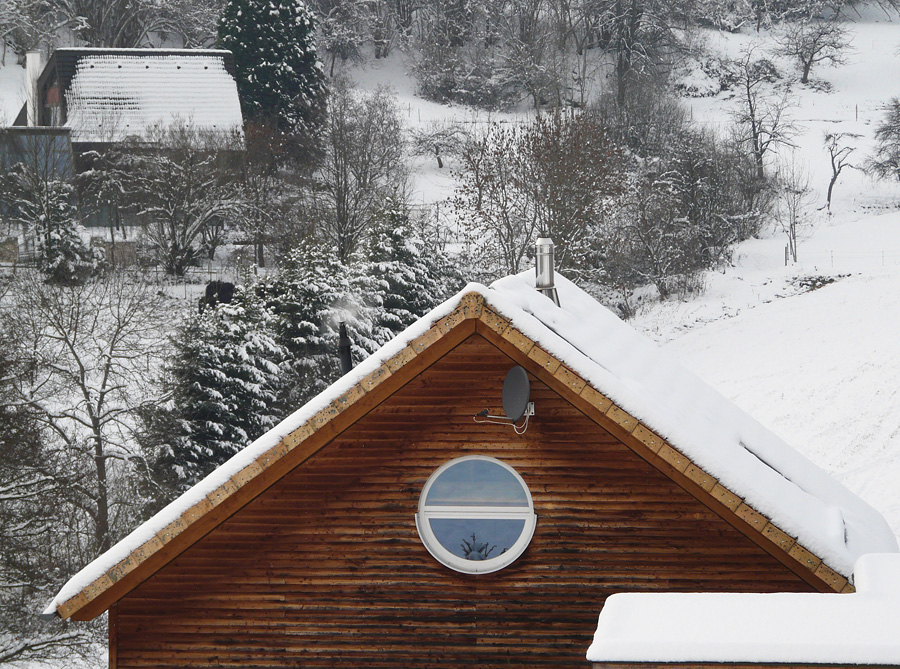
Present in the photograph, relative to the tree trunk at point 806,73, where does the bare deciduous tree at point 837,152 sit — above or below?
below

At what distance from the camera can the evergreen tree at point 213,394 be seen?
66.1 ft

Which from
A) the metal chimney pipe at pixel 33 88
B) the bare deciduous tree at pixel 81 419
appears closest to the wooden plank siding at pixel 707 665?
the bare deciduous tree at pixel 81 419

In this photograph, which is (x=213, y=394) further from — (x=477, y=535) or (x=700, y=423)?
(x=700, y=423)

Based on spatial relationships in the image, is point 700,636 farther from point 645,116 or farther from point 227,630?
point 645,116

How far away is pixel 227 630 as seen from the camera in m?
6.49

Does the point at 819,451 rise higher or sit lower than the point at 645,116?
lower

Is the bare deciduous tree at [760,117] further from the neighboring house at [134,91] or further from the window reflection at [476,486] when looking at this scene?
the window reflection at [476,486]

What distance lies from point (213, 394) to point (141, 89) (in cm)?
2480

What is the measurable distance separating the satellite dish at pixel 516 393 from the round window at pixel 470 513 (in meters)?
0.52

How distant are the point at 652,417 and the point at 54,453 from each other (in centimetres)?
1575

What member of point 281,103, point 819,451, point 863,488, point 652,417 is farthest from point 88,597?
point 281,103

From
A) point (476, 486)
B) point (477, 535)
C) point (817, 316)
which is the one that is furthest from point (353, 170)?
point (477, 535)

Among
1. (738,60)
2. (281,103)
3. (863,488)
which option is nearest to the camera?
(863,488)

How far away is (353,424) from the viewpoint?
6457mm
